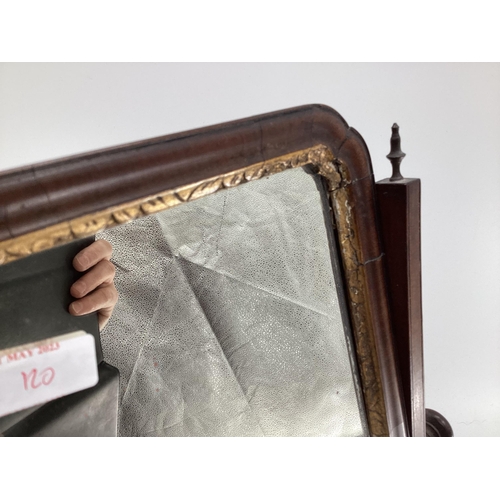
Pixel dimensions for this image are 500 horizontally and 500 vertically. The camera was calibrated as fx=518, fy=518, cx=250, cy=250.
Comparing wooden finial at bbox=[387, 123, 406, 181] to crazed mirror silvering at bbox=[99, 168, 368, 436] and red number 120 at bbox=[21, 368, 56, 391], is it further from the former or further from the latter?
red number 120 at bbox=[21, 368, 56, 391]

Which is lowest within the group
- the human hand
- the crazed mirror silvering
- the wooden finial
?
the crazed mirror silvering

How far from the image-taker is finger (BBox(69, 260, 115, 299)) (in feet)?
1.31

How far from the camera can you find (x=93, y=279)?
1.34ft

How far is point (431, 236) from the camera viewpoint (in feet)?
2.96

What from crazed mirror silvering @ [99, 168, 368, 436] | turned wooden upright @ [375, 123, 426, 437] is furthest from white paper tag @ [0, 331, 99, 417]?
turned wooden upright @ [375, 123, 426, 437]

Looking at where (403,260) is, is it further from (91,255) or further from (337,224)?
(91,255)

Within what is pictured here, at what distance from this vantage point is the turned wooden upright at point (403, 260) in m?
0.55

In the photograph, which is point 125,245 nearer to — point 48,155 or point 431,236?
point 48,155

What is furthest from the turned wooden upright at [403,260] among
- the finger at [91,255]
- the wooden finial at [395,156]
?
the finger at [91,255]

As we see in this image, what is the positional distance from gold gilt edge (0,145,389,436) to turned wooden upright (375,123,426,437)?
0.04 metres

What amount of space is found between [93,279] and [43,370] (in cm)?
9

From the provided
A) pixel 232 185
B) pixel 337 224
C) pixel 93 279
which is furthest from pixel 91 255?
pixel 337 224

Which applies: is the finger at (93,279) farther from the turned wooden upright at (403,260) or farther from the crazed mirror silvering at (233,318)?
the turned wooden upright at (403,260)

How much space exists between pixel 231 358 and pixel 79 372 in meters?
0.23
